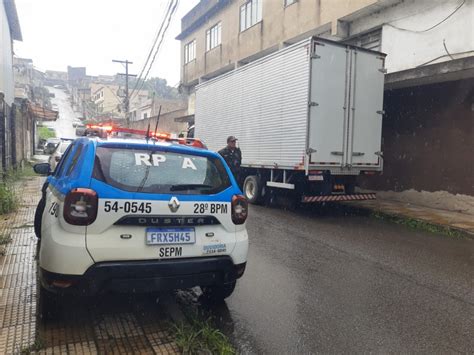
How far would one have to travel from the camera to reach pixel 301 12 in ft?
53.5

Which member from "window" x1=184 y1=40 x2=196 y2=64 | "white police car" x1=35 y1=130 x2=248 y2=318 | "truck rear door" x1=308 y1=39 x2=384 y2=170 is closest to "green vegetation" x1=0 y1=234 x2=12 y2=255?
"white police car" x1=35 y1=130 x2=248 y2=318

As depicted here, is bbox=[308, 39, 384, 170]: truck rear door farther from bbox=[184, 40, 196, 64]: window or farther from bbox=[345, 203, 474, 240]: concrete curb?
bbox=[184, 40, 196, 64]: window

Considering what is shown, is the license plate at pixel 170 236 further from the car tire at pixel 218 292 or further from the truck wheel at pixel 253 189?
the truck wheel at pixel 253 189

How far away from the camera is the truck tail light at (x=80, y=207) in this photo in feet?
10.0

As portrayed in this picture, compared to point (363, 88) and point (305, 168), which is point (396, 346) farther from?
point (363, 88)

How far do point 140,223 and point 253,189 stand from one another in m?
8.17

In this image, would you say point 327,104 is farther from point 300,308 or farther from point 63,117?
point 63,117

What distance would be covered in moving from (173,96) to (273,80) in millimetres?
61523

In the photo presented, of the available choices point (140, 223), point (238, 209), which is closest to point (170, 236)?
point (140, 223)

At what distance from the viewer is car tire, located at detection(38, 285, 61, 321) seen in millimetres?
3396

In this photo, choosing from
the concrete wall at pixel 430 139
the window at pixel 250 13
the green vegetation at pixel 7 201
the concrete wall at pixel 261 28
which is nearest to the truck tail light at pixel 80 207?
the green vegetation at pixel 7 201

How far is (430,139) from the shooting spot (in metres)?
10.9

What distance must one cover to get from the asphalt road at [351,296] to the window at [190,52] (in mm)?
23146

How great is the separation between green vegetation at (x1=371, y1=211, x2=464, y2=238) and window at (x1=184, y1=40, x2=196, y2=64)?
70.3 ft
